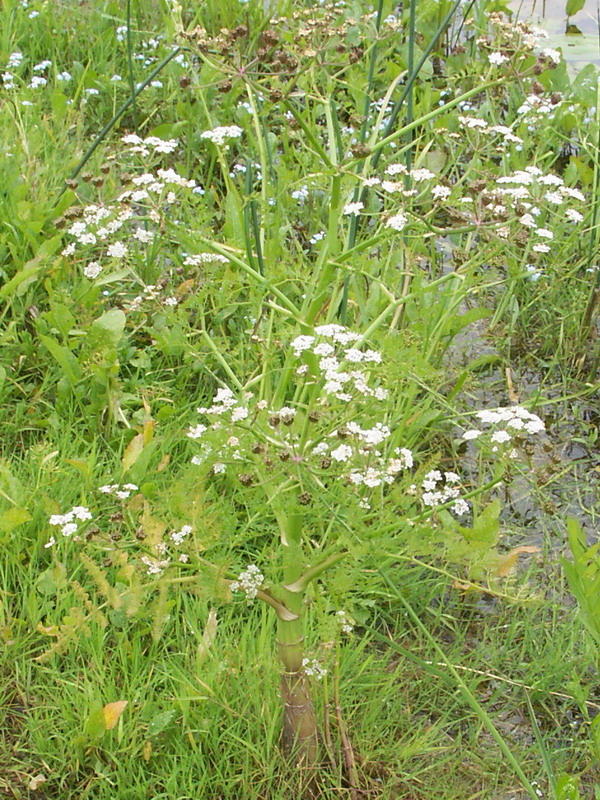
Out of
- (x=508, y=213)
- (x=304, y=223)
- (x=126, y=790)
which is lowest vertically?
(x=126, y=790)

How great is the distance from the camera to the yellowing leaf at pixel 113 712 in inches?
76.3

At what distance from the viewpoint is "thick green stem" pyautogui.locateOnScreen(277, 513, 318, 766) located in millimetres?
1810

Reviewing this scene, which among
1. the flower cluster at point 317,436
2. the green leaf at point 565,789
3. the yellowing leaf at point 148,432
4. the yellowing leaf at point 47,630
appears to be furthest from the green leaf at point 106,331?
the green leaf at point 565,789

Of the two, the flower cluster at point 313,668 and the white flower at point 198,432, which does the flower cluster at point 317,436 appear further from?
the flower cluster at point 313,668

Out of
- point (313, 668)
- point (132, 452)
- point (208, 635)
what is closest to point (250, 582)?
point (313, 668)

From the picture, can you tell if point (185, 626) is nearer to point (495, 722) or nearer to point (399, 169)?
point (495, 722)

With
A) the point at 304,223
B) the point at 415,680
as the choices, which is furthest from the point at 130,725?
the point at 304,223

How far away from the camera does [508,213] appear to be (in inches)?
70.6

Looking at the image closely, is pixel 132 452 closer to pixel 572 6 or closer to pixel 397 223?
pixel 397 223

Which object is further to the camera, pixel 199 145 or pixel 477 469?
pixel 199 145

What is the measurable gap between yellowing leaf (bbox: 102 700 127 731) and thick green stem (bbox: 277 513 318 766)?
1.06ft

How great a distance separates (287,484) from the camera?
5.59ft

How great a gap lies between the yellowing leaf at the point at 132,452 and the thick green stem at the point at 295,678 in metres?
0.77

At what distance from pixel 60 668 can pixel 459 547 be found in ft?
3.35
